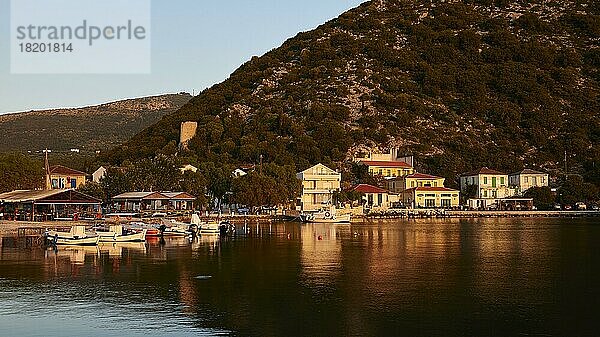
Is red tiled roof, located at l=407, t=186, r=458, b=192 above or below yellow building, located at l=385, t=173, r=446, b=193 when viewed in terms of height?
below

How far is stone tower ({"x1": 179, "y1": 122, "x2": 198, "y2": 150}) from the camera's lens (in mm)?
112706

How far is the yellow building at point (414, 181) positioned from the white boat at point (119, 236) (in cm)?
5517

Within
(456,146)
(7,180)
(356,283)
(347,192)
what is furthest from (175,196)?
(456,146)

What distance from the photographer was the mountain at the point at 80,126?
378 feet

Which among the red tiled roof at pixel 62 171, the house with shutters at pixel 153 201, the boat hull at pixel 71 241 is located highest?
the red tiled roof at pixel 62 171

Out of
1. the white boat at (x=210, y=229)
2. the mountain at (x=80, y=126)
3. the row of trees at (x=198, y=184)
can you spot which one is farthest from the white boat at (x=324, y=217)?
the mountain at (x=80, y=126)

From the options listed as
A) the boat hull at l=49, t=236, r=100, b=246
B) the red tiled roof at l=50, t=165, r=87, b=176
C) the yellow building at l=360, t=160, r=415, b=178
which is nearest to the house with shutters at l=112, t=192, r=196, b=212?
the red tiled roof at l=50, t=165, r=87, b=176

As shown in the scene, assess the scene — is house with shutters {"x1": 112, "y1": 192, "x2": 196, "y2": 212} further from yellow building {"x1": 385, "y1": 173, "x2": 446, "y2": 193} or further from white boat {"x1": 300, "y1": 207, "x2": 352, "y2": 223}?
yellow building {"x1": 385, "y1": 173, "x2": 446, "y2": 193}

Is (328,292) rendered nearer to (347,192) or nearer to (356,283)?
(356,283)

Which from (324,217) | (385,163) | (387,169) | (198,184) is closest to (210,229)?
(324,217)

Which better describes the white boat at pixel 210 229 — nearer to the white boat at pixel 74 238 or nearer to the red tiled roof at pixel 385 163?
the white boat at pixel 74 238

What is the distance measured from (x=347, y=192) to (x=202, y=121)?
140 ft

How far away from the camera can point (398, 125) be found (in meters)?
112

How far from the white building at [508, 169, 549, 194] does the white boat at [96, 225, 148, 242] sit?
64.2 meters
